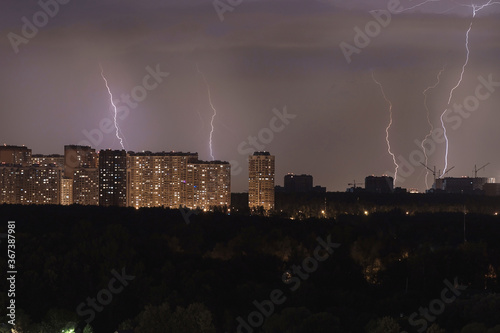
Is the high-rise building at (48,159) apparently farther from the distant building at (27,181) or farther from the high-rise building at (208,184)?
the high-rise building at (208,184)

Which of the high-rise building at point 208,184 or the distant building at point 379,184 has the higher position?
the distant building at point 379,184

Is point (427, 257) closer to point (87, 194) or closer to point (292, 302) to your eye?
point (292, 302)

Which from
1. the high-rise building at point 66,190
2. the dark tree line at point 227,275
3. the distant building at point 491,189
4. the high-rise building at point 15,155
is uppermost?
the high-rise building at point 15,155

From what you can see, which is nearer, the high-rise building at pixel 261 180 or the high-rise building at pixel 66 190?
the high-rise building at pixel 66 190

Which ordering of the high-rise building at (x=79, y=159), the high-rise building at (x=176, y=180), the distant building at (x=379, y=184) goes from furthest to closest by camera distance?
the distant building at (x=379, y=184), the high-rise building at (x=79, y=159), the high-rise building at (x=176, y=180)

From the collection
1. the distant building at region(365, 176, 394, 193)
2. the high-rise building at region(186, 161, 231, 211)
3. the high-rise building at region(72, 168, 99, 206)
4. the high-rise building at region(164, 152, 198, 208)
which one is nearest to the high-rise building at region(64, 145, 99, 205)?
the high-rise building at region(72, 168, 99, 206)

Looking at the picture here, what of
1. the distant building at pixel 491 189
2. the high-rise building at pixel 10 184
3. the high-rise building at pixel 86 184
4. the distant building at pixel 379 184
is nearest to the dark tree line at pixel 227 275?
the high-rise building at pixel 10 184
